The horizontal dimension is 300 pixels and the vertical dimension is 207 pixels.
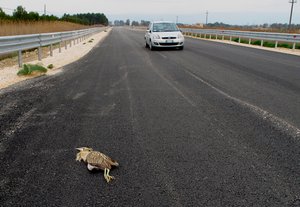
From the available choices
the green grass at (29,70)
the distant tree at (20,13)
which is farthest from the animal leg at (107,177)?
the distant tree at (20,13)

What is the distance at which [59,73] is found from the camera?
10531 mm

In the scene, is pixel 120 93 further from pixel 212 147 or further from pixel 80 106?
pixel 212 147

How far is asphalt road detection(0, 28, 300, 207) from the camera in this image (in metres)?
3.05

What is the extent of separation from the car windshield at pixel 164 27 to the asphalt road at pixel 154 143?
12.1 metres

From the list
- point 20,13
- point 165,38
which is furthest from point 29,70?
point 20,13

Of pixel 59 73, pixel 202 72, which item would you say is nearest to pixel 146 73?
pixel 202 72

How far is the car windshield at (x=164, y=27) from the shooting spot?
65.1 feet

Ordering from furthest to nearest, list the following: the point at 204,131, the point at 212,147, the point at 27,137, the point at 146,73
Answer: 1. the point at 146,73
2. the point at 204,131
3. the point at 27,137
4. the point at 212,147

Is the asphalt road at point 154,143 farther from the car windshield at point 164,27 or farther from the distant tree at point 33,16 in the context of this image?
the distant tree at point 33,16

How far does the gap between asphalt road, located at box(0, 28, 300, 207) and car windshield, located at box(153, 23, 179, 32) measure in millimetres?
12098

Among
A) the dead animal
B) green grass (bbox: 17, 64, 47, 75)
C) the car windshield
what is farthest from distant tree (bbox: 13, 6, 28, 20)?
the dead animal

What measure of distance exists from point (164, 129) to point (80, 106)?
2.11m

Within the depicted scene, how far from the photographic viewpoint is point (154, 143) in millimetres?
4312

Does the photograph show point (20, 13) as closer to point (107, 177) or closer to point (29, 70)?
point (29, 70)
